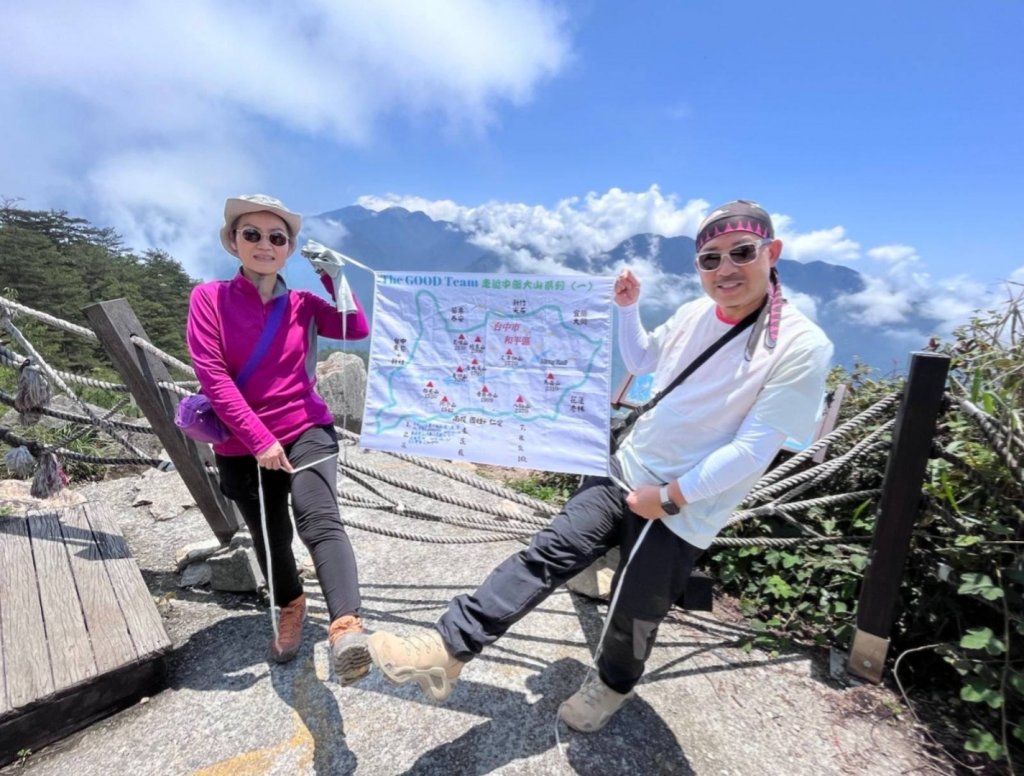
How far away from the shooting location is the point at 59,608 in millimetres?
2297

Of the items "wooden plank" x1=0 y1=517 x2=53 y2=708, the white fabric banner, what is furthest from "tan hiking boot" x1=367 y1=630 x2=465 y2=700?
"wooden plank" x1=0 y1=517 x2=53 y2=708

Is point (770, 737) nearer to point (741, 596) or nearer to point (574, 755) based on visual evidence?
point (574, 755)

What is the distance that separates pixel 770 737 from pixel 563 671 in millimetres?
886

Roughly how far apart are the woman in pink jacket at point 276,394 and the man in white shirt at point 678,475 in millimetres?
481

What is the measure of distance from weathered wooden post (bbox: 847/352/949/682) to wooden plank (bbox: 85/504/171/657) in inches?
125

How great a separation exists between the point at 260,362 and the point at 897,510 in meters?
2.88

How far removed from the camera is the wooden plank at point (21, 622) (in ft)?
6.37

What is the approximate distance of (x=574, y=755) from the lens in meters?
1.97

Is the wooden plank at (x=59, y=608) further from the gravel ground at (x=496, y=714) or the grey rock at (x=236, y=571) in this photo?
the grey rock at (x=236, y=571)

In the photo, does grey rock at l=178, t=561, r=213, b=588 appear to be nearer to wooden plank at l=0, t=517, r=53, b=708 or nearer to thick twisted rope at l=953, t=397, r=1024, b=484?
wooden plank at l=0, t=517, r=53, b=708

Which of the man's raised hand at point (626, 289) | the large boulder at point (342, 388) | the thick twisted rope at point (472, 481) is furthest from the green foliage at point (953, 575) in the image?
the large boulder at point (342, 388)

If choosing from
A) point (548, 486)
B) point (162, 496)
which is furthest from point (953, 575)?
point (162, 496)

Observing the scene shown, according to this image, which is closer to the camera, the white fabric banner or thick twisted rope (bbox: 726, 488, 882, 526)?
the white fabric banner

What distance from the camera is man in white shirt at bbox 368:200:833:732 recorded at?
166 cm
